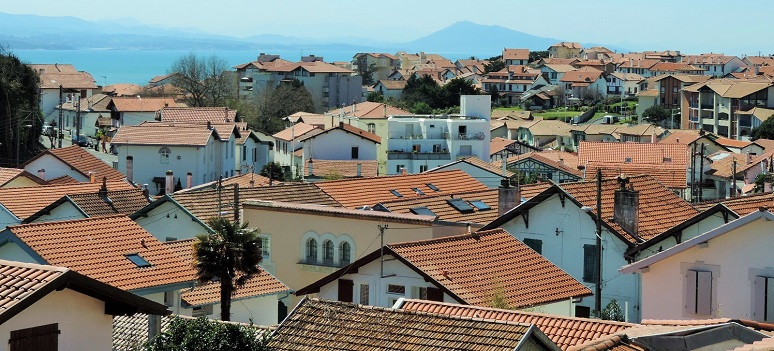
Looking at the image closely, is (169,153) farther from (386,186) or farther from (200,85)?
(200,85)

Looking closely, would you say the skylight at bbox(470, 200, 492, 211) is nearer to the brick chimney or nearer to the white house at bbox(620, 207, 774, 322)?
the brick chimney

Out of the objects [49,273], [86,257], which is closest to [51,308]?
[49,273]

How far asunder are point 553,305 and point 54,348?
40.2 ft

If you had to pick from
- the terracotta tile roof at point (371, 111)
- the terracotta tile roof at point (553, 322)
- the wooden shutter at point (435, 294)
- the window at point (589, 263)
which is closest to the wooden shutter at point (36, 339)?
the terracotta tile roof at point (553, 322)

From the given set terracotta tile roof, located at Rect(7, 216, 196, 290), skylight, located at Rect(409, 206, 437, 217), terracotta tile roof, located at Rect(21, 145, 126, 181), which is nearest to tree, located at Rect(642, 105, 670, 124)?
terracotta tile roof, located at Rect(21, 145, 126, 181)

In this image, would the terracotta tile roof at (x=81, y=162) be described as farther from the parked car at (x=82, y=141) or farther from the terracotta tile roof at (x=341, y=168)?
the parked car at (x=82, y=141)

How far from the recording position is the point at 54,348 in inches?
513

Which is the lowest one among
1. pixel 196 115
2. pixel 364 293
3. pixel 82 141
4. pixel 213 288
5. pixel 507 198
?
pixel 213 288

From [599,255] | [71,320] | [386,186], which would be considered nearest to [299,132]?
[386,186]

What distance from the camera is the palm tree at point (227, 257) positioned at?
26031 millimetres

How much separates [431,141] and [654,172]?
86.0 feet

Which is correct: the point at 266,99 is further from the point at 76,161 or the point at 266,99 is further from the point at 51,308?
the point at 51,308

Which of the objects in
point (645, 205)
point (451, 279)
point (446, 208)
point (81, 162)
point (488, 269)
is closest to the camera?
point (451, 279)

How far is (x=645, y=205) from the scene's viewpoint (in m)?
30.4
